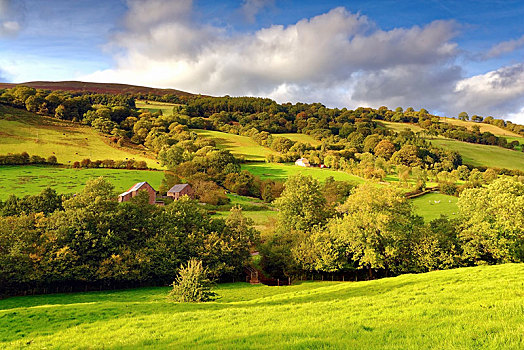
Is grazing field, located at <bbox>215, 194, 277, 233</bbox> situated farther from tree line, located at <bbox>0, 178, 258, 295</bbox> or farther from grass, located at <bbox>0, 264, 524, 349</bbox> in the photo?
grass, located at <bbox>0, 264, 524, 349</bbox>

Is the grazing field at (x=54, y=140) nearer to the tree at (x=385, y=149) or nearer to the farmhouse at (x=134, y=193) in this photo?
the farmhouse at (x=134, y=193)

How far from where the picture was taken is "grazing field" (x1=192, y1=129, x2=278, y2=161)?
12861cm

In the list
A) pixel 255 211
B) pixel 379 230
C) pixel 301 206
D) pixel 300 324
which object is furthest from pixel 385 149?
pixel 300 324

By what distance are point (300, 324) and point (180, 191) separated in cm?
7265

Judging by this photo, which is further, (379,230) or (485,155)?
(485,155)

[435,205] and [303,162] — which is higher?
[303,162]

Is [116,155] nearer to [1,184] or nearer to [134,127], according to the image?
[134,127]

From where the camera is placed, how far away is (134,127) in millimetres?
129625

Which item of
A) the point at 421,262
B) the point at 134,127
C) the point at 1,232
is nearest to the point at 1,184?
the point at 1,232

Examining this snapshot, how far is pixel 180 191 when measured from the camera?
3236 inches

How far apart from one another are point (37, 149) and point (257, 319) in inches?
4323

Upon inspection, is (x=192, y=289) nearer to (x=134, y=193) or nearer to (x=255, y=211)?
(x=134, y=193)

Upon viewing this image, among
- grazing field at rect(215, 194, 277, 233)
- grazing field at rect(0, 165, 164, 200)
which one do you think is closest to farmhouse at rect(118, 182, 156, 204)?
grazing field at rect(0, 165, 164, 200)

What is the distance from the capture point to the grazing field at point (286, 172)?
4094 inches
